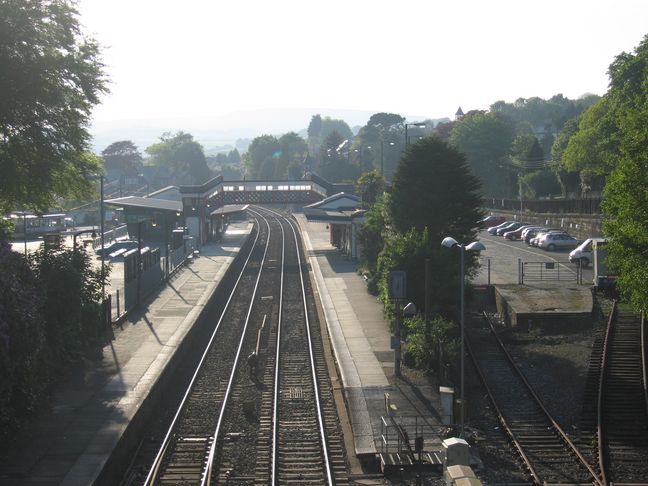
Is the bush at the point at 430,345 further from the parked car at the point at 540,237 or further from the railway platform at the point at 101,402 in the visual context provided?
the parked car at the point at 540,237

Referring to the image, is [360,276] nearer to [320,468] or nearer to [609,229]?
[609,229]

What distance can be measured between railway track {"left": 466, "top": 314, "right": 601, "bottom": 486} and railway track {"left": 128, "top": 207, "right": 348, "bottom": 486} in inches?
159

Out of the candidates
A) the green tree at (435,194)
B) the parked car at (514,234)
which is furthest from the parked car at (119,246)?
the green tree at (435,194)

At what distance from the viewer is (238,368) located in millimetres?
28828

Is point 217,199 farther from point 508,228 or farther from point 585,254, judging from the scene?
point 585,254

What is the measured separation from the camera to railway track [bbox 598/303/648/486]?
18.4m

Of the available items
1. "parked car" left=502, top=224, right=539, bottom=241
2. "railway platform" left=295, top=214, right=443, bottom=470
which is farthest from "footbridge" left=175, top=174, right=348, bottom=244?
"railway platform" left=295, top=214, right=443, bottom=470

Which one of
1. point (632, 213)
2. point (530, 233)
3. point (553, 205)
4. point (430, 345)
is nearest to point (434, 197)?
point (430, 345)

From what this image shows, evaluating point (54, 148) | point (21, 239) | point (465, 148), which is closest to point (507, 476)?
point (54, 148)

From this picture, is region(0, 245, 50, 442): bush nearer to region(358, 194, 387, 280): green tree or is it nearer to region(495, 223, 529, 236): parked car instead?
region(358, 194, 387, 280): green tree

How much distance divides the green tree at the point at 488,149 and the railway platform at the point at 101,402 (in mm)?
73905

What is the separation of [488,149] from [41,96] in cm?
8728

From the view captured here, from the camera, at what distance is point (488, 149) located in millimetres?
110438

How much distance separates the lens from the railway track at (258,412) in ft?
60.5
